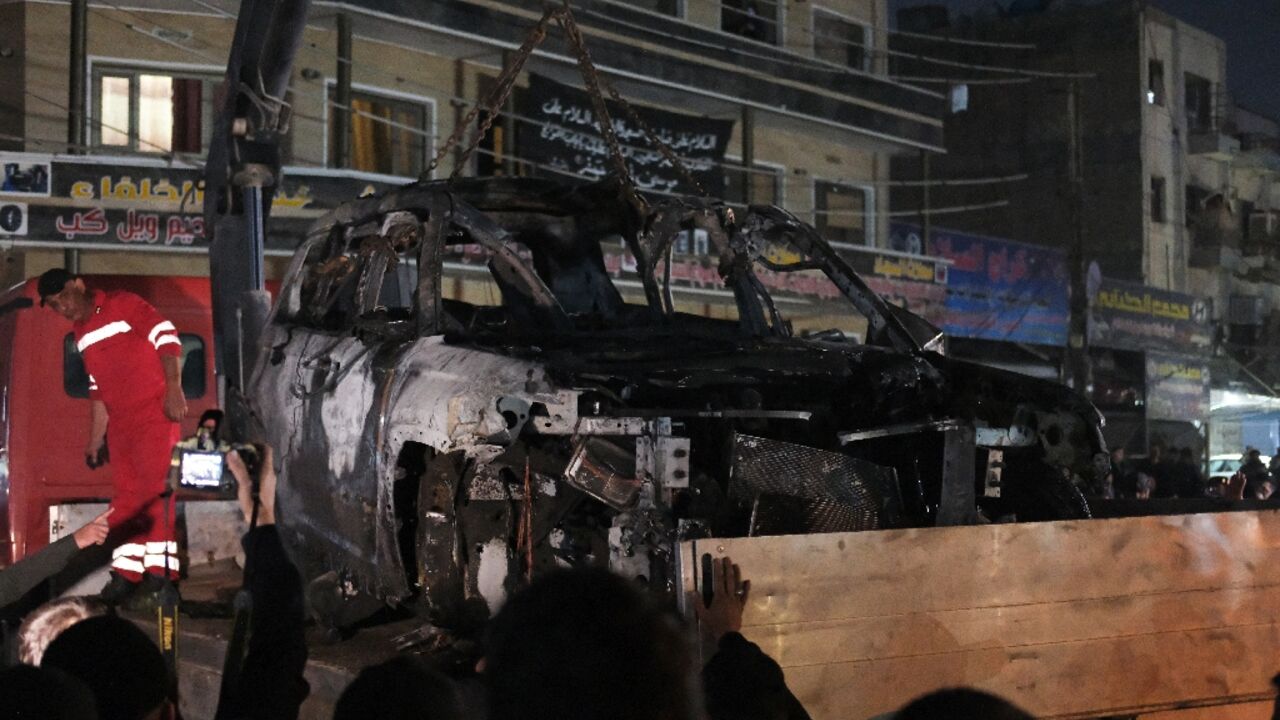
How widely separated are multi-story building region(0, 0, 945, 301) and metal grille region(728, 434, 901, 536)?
1097 cm

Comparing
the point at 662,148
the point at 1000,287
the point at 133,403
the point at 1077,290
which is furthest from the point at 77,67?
the point at 1000,287

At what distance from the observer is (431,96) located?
20375mm

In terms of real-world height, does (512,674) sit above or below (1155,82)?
below

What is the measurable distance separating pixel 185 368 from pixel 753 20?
1695 cm

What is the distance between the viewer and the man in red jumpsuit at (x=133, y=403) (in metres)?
7.64

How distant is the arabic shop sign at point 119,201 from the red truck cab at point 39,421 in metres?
6.58

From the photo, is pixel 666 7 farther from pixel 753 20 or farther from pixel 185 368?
pixel 185 368

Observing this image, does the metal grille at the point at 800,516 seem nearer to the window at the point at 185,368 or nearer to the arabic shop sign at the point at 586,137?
the window at the point at 185,368

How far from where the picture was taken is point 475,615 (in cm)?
573

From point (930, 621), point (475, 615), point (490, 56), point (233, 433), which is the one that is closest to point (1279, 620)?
point (930, 621)

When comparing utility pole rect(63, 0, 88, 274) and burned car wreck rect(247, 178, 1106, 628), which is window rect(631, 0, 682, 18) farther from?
burned car wreck rect(247, 178, 1106, 628)

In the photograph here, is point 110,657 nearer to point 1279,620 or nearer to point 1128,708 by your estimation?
point 1128,708

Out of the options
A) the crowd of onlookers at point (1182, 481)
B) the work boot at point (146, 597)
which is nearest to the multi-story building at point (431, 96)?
the crowd of onlookers at point (1182, 481)

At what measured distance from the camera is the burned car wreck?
5207 millimetres
